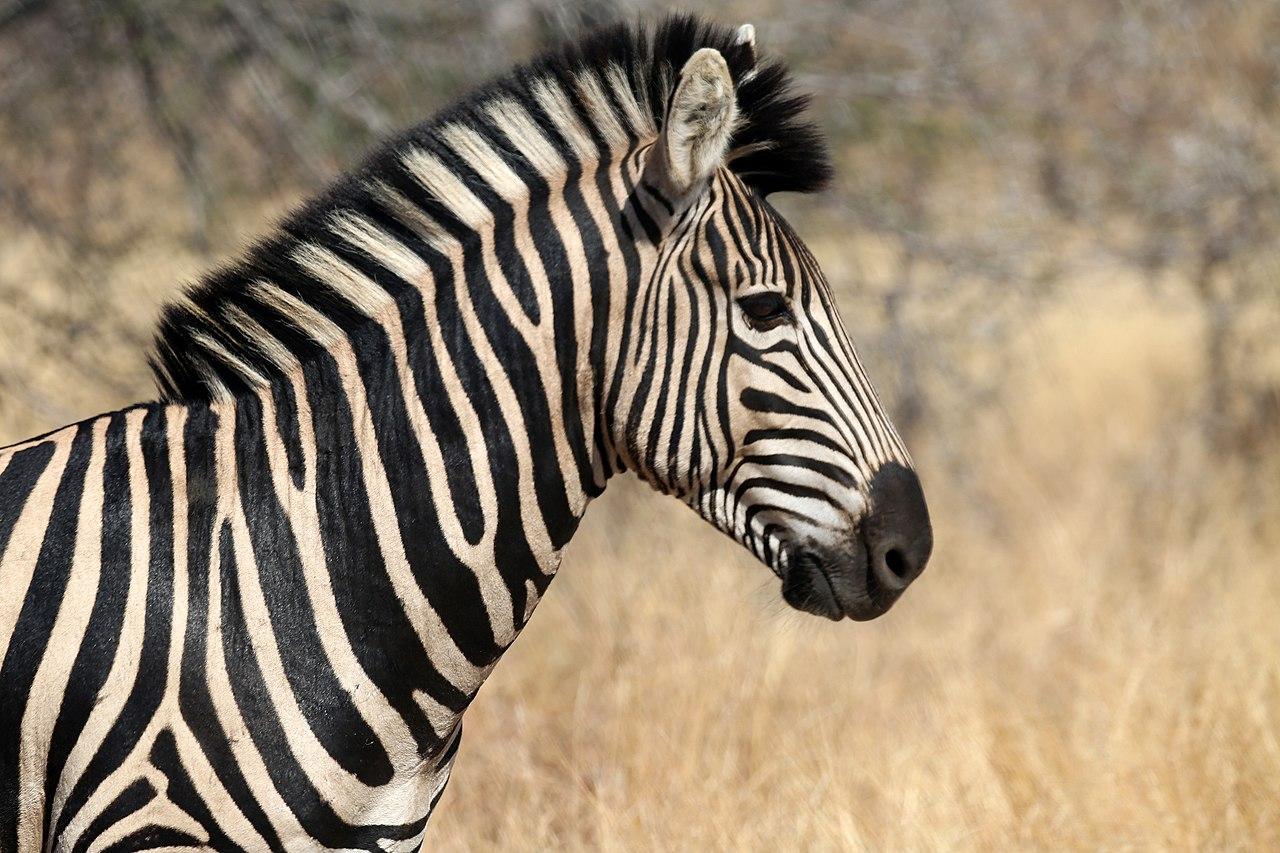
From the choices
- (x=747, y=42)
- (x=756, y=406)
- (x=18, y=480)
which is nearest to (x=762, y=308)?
(x=756, y=406)

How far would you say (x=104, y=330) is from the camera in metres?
5.86

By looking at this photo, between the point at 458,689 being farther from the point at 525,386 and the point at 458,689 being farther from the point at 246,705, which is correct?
the point at 525,386

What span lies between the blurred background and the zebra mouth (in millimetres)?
240

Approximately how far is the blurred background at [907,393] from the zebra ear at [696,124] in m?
0.93

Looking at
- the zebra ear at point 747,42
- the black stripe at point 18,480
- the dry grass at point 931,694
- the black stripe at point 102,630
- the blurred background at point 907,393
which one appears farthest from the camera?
the blurred background at point 907,393

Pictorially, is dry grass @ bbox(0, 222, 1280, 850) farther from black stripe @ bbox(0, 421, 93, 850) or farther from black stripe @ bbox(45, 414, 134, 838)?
black stripe @ bbox(0, 421, 93, 850)

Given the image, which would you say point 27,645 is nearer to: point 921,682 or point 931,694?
point 931,694

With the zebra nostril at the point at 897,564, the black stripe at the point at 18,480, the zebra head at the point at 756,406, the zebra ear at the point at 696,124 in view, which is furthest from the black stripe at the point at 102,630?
the zebra nostril at the point at 897,564

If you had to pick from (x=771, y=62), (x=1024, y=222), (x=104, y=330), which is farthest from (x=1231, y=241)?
(x=104, y=330)

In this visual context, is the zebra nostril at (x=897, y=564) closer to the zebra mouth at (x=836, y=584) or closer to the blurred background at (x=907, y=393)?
the zebra mouth at (x=836, y=584)

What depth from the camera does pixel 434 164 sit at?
99.0 inches

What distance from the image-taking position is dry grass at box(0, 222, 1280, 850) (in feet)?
12.5

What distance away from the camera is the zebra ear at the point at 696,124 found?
89.7 inches

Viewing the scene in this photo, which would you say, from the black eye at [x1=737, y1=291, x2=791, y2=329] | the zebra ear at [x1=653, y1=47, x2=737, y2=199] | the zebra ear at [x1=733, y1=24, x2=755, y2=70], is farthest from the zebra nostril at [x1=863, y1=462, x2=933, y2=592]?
the zebra ear at [x1=733, y1=24, x2=755, y2=70]
